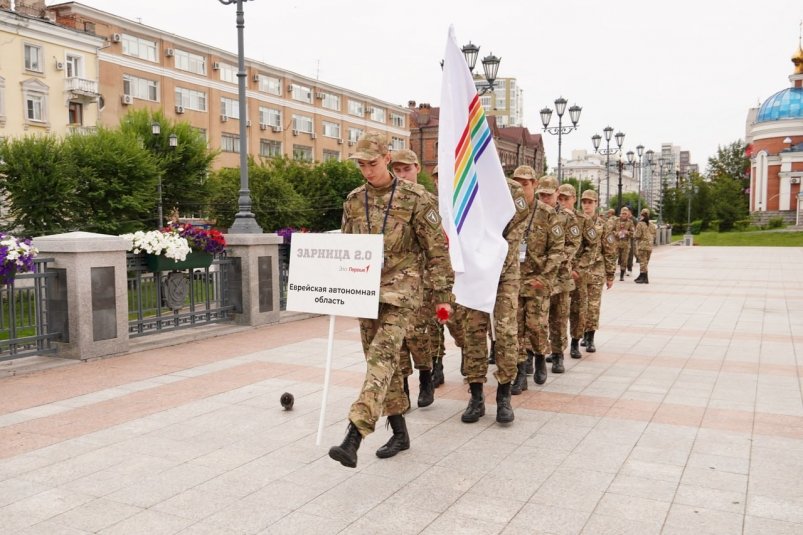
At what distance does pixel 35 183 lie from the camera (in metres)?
33.8

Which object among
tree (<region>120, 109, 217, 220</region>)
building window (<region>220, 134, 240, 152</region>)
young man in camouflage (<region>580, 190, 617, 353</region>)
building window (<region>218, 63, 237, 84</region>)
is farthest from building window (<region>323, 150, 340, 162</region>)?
young man in camouflage (<region>580, 190, 617, 353</region>)

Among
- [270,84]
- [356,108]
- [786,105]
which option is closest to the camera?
[270,84]

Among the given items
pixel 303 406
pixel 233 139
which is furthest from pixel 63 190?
pixel 303 406

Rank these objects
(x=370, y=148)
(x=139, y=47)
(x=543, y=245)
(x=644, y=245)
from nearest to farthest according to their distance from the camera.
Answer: (x=370, y=148), (x=543, y=245), (x=644, y=245), (x=139, y=47)

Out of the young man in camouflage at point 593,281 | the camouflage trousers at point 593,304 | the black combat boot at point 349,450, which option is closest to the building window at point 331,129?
the young man in camouflage at point 593,281

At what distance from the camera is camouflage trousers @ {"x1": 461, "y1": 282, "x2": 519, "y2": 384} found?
5949 millimetres

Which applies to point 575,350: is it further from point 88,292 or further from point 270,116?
point 270,116

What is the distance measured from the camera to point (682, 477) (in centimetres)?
459

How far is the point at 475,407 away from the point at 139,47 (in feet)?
167

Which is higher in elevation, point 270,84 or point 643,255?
point 270,84

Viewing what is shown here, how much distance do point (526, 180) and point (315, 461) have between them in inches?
136

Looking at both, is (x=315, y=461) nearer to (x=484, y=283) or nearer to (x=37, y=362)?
(x=484, y=283)

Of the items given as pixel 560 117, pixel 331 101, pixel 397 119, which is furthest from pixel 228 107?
pixel 560 117

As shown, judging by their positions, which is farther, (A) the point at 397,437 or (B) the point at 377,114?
(B) the point at 377,114
